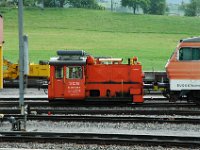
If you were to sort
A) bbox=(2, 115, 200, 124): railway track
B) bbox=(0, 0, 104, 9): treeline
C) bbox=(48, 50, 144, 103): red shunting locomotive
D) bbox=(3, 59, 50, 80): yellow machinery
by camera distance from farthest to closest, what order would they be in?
1. bbox=(0, 0, 104, 9): treeline
2. bbox=(3, 59, 50, 80): yellow machinery
3. bbox=(48, 50, 144, 103): red shunting locomotive
4. bbox=(2, 115, 200, 124): railway track

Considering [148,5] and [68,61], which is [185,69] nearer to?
[68,61]

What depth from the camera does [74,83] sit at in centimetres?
2412

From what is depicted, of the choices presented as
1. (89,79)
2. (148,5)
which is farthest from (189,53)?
(148,5)

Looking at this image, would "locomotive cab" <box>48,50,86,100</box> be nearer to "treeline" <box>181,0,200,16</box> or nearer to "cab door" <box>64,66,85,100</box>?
"cab door" <box>64,66,85,100</box>

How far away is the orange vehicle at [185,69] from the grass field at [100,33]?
31.6 metres

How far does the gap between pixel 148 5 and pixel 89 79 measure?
12325cm

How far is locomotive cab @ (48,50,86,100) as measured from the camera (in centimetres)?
2402

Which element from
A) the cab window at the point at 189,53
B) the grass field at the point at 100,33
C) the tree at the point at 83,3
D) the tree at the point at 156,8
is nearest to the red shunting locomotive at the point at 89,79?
the cab window at the point at 189,53

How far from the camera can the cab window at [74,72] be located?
24.1 m

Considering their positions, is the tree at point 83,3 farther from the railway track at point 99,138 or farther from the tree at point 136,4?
the railway track at point 99,138

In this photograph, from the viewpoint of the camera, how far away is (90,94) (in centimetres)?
2433

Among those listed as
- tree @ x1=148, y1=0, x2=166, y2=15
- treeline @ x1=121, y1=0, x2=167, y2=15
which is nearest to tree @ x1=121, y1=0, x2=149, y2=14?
treeline @ x1=121, y1=0, x2=167, y2=15

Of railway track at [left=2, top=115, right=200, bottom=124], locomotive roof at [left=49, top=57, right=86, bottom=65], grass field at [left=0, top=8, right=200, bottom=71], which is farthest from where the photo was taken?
grass field at [left=0, top=8, right=200, bottom=71]

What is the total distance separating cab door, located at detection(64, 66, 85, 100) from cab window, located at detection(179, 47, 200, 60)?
471cm
